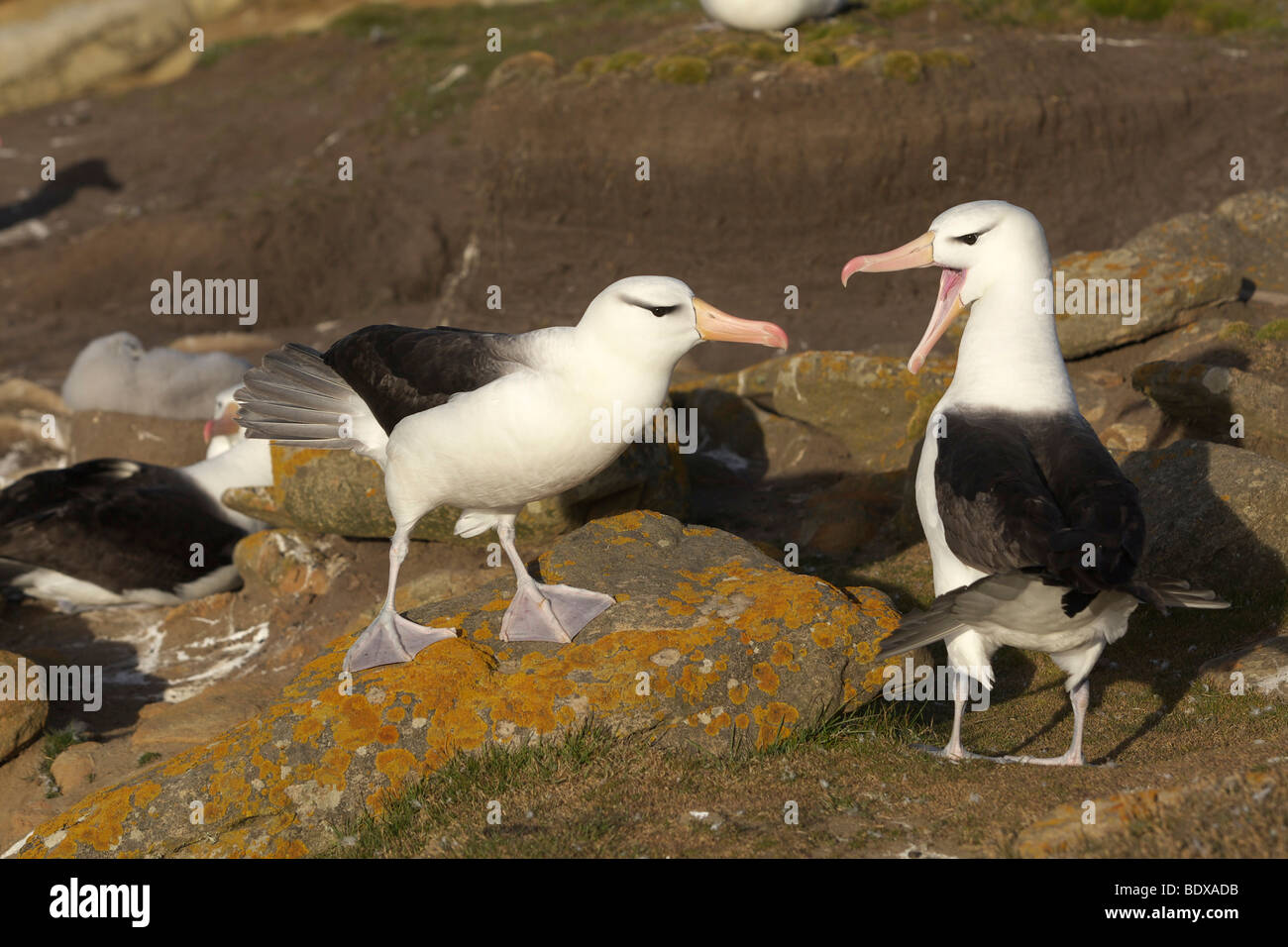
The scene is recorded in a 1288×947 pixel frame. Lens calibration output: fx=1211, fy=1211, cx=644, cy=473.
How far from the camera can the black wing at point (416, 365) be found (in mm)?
5836

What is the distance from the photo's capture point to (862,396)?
1038 cm

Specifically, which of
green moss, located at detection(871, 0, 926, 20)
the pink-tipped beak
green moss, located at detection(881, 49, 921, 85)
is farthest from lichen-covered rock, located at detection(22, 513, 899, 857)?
green moss, located at detection(871, 0, 926, 20)

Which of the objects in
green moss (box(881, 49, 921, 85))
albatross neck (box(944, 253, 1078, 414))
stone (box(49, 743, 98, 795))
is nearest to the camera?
→ albatross neck (box(944, 253, 1078, 414))

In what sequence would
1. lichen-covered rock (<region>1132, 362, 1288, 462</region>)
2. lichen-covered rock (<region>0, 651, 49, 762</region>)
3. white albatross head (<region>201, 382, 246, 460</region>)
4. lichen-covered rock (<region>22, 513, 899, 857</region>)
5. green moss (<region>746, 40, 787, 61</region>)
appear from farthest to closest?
green moss (<region>746, 40, 787, 61</region>) → white albatross head (<region>201, 382, 246, 460</region>) → lichen-covered rock (<region>1132, 362, 1288, 462</region>) → lichen-covered rock (<region>0, 651, 49, 762</region>) → lichen-covered rock (<region>22, 513, 899, 857</region>)


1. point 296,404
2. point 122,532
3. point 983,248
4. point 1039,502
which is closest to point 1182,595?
point 1039,502

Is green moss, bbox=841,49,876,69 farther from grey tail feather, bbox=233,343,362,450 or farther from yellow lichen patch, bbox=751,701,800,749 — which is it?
yellow lichen patch, bbox=751,701,800,749

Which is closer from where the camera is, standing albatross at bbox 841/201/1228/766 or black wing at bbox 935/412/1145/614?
black wing at bbox 935/412/1145/614

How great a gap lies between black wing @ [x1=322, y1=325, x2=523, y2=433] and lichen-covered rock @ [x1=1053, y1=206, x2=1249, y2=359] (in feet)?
19.0

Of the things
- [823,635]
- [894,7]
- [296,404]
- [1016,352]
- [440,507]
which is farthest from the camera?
[894,7]

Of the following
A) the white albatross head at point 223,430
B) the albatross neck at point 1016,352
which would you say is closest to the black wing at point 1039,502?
the albatross neck at point 1016,352

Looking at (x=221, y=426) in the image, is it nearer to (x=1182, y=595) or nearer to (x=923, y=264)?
(x=923, y=264)

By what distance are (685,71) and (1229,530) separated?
1132 cm

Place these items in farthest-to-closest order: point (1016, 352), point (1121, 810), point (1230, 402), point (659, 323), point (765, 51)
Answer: point (765, 51) < point (1230, 402) < point (1016, 352) < point (659, 323) < point (1121, 810)

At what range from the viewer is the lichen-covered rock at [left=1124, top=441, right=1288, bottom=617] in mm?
6809
